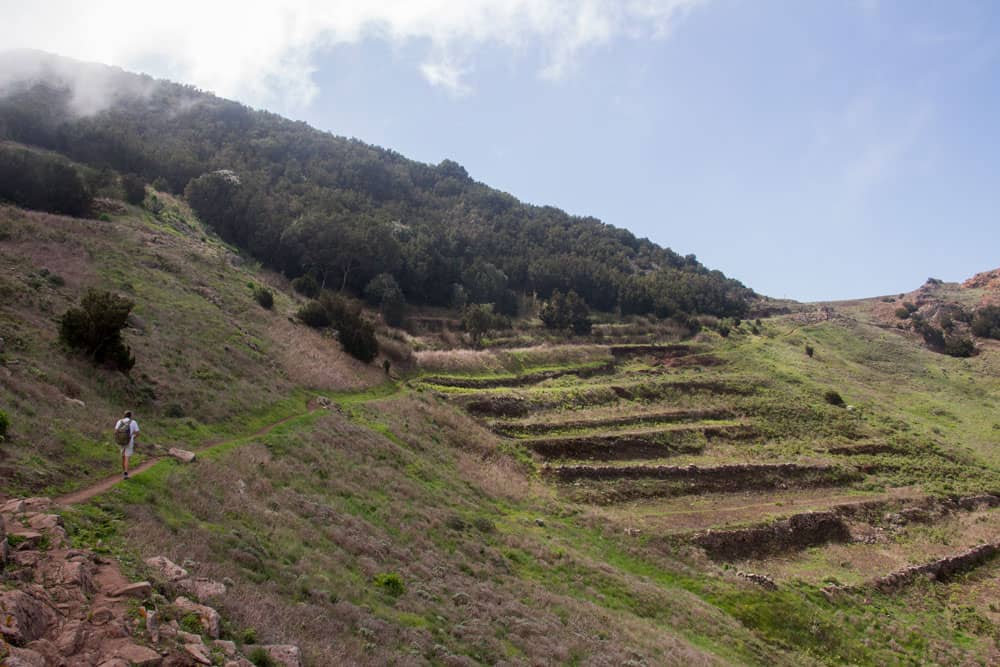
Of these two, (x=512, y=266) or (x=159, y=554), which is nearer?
(x=159, y=554)

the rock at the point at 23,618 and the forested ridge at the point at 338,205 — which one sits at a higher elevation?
the forested ridge at the point at 338,205

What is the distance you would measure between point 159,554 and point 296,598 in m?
2.47

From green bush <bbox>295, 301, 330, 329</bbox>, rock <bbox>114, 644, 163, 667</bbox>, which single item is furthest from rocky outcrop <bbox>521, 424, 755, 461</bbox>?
rock <bbox>114, 644, 163, 667</bbox>

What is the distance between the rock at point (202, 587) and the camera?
8.18m

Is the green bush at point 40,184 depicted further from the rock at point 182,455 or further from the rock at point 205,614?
the rock at point 205,614

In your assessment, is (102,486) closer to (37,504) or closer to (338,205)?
(37,504)

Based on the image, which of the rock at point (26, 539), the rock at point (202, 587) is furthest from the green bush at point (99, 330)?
the rock at point (202, 587)

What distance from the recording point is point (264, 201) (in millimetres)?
60406

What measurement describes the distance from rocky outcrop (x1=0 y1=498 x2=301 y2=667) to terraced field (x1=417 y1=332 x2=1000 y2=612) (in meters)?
20.7

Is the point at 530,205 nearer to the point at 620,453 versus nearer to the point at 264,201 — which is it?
the point at 264,201

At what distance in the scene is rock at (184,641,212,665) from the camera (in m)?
6.46

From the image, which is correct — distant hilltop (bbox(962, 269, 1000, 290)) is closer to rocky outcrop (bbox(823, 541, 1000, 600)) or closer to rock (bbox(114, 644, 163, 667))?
rocky outcrop (bbox(823, 541, 1000, 600))

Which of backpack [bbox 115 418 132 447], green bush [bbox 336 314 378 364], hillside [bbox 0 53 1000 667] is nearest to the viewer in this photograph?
hillside [bbox 0 53 1000 667]

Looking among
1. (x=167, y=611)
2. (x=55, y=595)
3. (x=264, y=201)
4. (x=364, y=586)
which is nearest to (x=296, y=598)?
(x=364, y=586)
